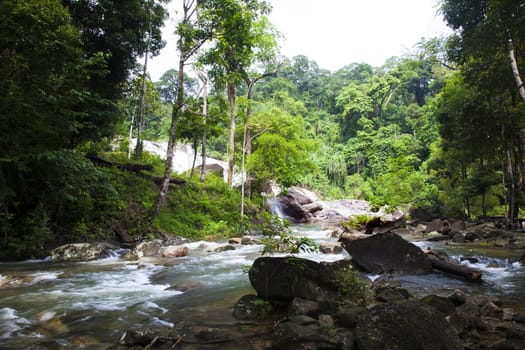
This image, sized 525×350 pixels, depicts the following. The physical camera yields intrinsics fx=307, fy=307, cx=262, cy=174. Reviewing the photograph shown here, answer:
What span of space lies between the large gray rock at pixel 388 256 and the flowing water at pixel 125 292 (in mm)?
365

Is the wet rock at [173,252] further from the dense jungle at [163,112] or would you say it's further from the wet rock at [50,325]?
the wet rock at [50,325]

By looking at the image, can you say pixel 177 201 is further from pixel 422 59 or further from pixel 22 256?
pixel 422 59

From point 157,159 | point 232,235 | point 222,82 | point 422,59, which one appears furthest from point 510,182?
point 157,159

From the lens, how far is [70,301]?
16.5ft

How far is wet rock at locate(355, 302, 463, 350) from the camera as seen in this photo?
277cm

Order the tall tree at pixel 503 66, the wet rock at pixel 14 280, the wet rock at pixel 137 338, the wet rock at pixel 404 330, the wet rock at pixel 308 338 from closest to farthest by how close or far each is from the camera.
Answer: the wet rock at pixel 404 330 → the wet rock at pixel 308 338 → the wet rock at pixel 137 338 → the wet rock at pixel 14 280 → the tall tree at pixel 503 66

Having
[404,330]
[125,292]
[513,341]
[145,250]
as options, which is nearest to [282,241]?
[404,330]

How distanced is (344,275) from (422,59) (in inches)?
741

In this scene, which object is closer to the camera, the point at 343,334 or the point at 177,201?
the point at 343,334

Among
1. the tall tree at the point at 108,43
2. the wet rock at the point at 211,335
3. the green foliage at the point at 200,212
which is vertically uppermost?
the tall tree at the point at 108,43

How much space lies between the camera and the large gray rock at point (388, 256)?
6.98 metres

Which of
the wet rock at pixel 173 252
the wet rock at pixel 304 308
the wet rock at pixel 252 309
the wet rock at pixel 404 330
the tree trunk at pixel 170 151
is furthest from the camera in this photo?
the tree trunk at pixel 170 151

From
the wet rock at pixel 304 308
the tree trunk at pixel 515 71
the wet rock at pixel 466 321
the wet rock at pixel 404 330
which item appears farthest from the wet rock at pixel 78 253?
the tree trunk at pixel 515 71

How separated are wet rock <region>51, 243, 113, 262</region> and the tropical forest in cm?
4
